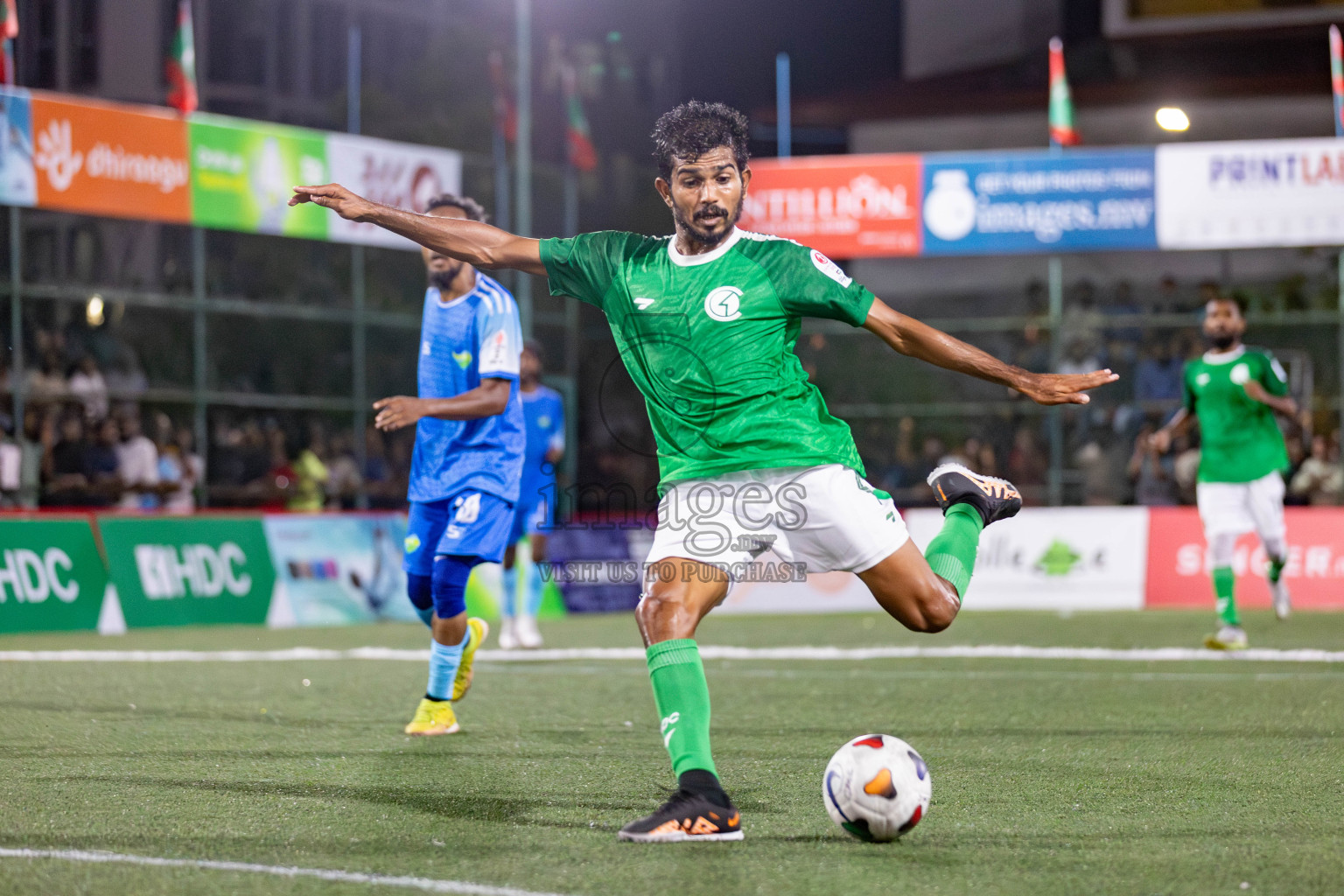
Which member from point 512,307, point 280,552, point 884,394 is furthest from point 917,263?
point 512,307

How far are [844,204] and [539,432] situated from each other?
9553 mm

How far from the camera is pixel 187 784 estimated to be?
228 inches

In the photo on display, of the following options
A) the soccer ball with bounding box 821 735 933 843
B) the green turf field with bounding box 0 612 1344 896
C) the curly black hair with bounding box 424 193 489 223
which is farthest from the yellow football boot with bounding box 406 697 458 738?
the soccer ball with bounding box 821 735 933 843

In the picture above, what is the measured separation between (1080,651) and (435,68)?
2053 cm

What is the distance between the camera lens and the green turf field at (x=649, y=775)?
429cm

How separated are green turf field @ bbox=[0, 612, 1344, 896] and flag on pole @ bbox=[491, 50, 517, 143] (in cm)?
1515

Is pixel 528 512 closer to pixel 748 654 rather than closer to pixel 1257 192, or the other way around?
pixel 748 654

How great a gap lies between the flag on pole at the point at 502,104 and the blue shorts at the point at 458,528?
17.9 meters

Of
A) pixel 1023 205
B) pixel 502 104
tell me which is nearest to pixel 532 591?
pixel 1023 205

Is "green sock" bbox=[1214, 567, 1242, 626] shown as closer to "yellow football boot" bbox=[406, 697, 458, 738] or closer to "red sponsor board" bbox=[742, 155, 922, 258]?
"yellow football boot" bbox=[406, 697, 458, 738]

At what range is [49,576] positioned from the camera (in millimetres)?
14234

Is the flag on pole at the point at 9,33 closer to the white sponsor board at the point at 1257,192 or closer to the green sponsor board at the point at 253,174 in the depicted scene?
the green sponsor board at the point at 253,174

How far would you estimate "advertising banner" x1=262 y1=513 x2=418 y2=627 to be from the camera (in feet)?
52.3

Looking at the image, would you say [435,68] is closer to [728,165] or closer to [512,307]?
[512,307]
